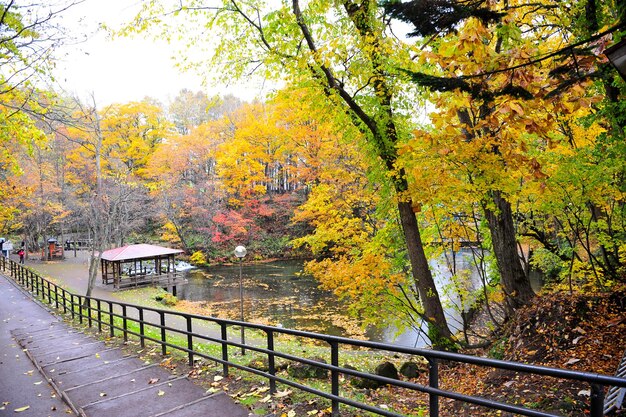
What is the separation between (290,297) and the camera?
22844mm

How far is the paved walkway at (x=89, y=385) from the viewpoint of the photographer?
4.59m

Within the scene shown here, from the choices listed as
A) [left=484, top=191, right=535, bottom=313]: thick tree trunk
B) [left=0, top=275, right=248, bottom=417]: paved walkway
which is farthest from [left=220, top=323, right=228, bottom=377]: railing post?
[left=484, top=191, right=535, bottom=313]: thick tree trunk

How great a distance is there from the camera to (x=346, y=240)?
12.7m

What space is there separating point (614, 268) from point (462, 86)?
6.40 m

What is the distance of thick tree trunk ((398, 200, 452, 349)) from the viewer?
8617 mm

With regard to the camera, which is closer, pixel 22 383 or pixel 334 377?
pixel 334 377

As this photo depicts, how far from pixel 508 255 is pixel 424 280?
1.88m

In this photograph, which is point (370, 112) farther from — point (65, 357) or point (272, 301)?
point (272, 301)

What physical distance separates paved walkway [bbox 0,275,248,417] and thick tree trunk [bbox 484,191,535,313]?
21.6 feet

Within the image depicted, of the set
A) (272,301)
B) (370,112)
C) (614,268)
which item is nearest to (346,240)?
(370,112)

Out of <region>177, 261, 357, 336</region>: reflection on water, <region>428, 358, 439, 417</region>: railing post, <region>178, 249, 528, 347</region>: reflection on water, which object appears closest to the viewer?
<region>428, 358, 439, 417</region>: railing post

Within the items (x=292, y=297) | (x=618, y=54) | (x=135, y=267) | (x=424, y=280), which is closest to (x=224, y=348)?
(x=424, y=280)

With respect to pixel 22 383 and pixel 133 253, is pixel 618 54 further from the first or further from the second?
pixel 133 253

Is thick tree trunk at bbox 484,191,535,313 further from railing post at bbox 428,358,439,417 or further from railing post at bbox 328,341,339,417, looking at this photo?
railing post at bbox 428,358,439,417
